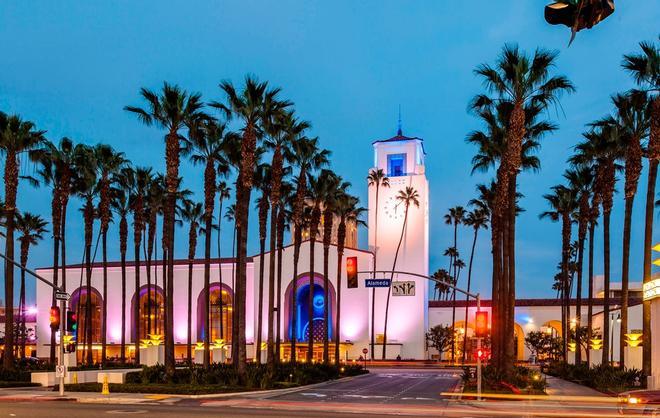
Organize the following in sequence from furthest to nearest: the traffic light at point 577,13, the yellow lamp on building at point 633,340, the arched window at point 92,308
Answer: the arched window at point 92,308
the yellow lamp on building at point 633,340
the traffic light at point 577,13

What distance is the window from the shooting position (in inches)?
3420

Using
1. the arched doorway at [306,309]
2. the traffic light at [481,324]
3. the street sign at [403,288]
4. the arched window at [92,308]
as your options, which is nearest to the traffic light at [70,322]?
the traffic light at [481,324]

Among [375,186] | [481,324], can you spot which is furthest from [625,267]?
[375,186]

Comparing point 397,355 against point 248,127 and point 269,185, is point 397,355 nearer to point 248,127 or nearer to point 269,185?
point 269,185

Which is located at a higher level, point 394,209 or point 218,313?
point 394,209

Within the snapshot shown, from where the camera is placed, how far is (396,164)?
87.5m

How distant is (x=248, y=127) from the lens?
37.8 m

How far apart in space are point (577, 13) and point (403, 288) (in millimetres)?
73170

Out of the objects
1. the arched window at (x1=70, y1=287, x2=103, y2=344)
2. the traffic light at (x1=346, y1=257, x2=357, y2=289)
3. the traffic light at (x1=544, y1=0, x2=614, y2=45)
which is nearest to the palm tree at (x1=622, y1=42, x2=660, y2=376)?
the traffic light at (x1=346, y1=257, x2=357, y2=289)

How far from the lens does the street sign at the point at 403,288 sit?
76750mm

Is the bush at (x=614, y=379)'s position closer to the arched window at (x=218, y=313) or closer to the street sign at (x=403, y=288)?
the street sign at (x=403, y=288)

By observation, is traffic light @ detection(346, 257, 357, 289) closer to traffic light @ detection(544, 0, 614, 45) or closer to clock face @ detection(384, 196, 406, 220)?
traffic light @ detection(544, 0, 614, 45)

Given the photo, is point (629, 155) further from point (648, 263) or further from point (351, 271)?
point (351, 271)

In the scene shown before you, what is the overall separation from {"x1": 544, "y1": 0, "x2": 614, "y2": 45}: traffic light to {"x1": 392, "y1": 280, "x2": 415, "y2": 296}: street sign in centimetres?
7082
